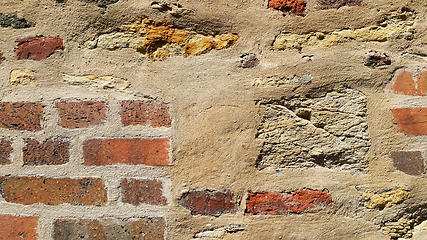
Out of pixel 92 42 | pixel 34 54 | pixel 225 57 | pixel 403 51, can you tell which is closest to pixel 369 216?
pixel 403 51

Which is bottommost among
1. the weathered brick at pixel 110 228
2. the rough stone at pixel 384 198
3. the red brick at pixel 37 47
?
the weathered brick at pixel 110 228

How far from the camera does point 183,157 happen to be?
2.13ft

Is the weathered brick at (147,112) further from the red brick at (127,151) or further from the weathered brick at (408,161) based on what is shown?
the weathered brick at (408,161)

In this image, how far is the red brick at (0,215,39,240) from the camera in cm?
68

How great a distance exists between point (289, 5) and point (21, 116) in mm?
687

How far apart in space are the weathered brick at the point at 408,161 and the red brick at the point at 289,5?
392mm

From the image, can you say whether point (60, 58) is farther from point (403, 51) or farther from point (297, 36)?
point (403, 51)

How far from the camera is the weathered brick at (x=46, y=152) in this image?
0.66m

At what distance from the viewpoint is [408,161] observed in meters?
0.63

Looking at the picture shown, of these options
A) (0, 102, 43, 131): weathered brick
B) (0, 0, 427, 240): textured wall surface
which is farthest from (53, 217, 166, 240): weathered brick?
(0, 102, 43, 131): weathered brick

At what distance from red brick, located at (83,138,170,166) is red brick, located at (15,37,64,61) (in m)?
0.23

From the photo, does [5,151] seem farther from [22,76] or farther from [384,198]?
[384,198]

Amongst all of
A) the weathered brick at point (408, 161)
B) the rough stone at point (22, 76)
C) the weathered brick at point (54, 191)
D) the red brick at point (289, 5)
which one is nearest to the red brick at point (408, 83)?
the weathered brick at point (408, 161)

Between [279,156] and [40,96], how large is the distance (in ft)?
1.92
